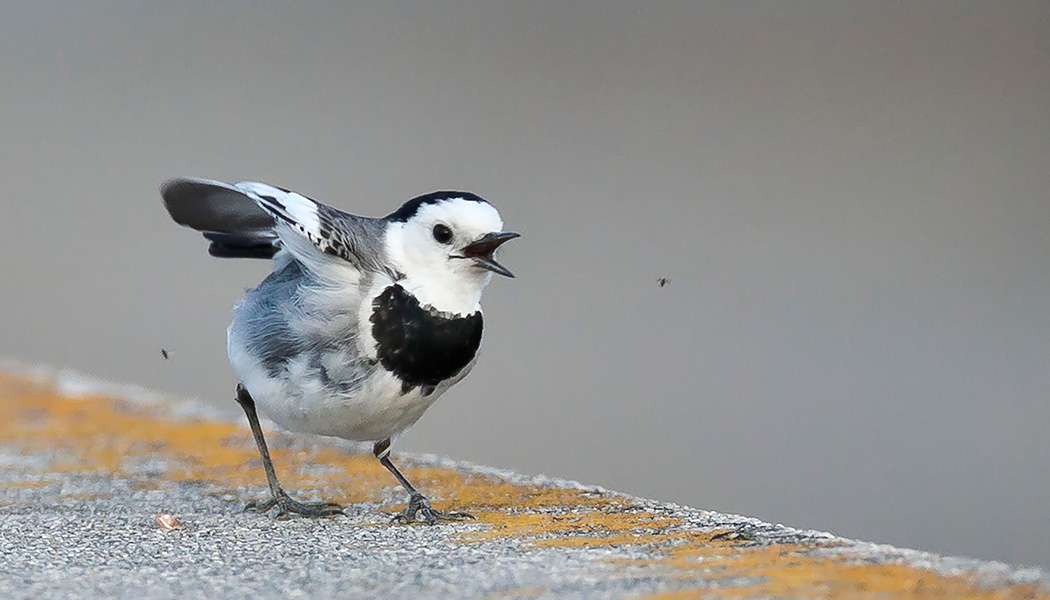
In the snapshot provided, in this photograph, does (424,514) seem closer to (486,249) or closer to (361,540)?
(361,540)

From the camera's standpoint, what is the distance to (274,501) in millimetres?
3529

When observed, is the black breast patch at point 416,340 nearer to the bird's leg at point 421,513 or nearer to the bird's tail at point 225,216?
the bird's leg at point 421,513

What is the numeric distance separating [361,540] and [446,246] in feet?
3.02

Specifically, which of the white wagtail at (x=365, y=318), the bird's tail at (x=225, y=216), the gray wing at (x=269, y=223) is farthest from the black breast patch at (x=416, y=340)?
the bird's tail at (x=225, y=216)

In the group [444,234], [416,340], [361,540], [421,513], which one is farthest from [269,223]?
[361,540]

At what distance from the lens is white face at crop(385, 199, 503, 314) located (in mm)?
3646

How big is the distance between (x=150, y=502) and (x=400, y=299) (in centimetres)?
79

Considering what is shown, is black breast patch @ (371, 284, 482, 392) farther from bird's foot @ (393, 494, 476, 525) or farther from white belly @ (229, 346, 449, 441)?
bird's foot @ (393, 494, 476, 525)

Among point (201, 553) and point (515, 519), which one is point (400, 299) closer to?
point (515, 519)

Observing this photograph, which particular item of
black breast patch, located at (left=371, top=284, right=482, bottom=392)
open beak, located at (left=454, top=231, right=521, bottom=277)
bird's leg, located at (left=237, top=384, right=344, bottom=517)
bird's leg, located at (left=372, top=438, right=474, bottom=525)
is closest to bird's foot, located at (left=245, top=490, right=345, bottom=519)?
bird's leg, located at (left=237, top=384, right=344, bottom=517)

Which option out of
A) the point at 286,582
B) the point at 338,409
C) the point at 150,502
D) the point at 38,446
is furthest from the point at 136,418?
the point at 286,582

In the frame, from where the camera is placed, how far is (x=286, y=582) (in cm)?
253

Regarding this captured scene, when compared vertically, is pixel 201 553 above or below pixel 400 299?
below

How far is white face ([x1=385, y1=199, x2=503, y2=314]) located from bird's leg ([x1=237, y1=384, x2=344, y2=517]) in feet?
1.90
